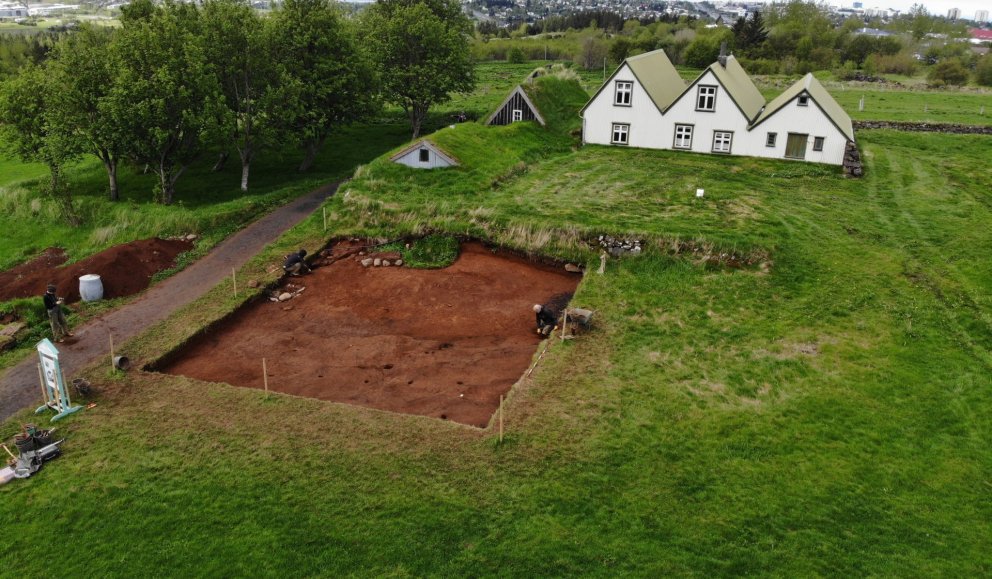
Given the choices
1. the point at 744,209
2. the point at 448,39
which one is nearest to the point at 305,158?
the point at 448,39

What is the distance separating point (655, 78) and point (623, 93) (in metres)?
3.39

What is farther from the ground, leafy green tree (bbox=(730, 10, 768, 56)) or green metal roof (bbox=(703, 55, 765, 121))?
leafy green tree (bbox=(730, 10, 768, 56))

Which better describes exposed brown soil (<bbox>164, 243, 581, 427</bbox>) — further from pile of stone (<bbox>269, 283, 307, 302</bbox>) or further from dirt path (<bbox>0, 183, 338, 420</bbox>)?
dirt path (<bbox>0, 183, 338, 420</bbox>)

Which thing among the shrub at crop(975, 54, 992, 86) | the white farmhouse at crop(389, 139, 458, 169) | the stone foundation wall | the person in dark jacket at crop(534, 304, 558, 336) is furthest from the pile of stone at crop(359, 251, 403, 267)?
the shrub at crop(975, 54, 992, 86)

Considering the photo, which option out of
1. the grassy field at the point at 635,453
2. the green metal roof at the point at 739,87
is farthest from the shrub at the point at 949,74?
the grassy field at the point at 635,453

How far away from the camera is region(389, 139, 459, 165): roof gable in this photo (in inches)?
1534

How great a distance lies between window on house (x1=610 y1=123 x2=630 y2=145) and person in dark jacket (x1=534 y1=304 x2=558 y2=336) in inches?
1105

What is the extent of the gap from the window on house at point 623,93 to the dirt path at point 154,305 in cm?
2318

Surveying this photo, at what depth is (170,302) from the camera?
2634cm

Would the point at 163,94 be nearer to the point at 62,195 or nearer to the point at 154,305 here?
the point at 62,195

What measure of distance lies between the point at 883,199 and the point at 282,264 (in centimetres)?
3215

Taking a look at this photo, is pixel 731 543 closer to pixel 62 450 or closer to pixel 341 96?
pixel 62 450

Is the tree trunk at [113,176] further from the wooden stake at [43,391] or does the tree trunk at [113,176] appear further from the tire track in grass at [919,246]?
the tire track in grass at [919,246]

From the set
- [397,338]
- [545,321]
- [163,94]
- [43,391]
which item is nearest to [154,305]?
[43,391]
